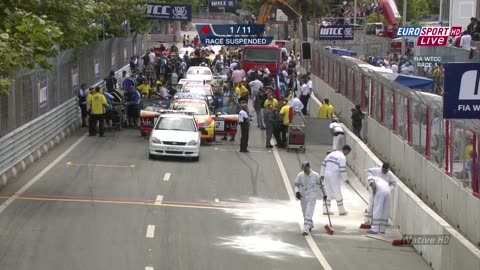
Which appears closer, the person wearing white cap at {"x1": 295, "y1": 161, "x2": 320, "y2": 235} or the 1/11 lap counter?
the person wearing white cap at {"x1": 295, "y1": 161, "x2": 320, "y2": 235}

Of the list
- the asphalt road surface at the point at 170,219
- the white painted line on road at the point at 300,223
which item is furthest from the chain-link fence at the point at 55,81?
the white painted line on road at the point at 300,223

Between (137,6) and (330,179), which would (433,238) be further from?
(137,6)

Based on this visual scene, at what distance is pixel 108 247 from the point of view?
17.4 m

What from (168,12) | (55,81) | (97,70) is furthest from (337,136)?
(168,12)

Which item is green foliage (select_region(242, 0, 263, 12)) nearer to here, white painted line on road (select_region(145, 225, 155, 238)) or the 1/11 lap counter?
the 1/11 lap counter

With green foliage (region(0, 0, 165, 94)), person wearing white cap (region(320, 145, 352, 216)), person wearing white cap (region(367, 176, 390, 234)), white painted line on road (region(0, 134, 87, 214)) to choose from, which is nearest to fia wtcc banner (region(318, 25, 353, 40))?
white painted line on road (region(0, 134, 87, 214))

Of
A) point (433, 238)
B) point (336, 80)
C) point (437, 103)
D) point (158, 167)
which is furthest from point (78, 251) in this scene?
point (336, 80)

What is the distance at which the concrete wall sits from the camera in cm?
1575

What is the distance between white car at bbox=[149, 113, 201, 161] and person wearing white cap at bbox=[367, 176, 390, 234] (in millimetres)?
9669

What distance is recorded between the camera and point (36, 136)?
2875 cm

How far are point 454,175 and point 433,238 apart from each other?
177 centimetres

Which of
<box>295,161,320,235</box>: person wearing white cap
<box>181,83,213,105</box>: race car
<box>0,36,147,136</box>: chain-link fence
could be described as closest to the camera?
<box>295,161,320,235</box>: person wearing white cap

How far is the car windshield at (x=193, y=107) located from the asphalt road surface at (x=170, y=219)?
3.30 metres

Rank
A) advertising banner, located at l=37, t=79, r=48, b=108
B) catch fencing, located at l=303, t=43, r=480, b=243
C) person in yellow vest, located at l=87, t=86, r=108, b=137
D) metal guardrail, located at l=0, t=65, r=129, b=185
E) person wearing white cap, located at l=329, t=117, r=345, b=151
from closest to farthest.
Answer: catch fencing, located at l=303, t=43, r=480, b=243 < metal guardrail, located at l=0, t=65, r=129, b=185 < person wearing white cap, located at l=329, t=117, r=345, b=151 < advertising banner, located at l=37, t=79, r=48, b=108 < person in yellow vest, located at l=87, t=86, r=108, b=137
